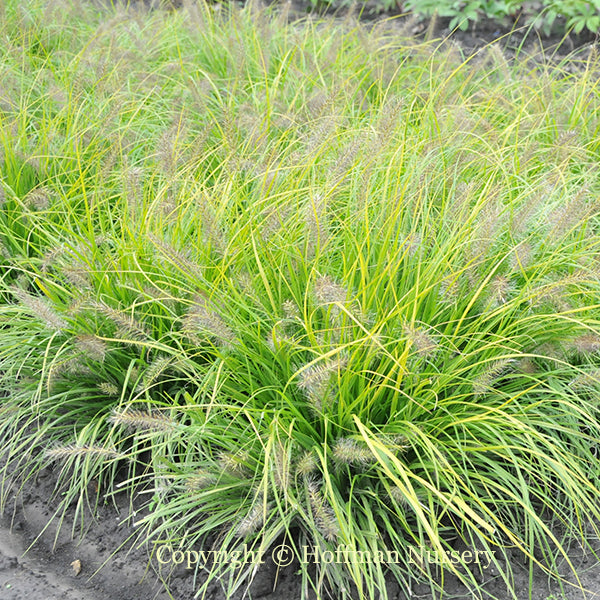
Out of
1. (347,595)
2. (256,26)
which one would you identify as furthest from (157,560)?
(256,26)

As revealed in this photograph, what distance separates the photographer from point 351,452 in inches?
78.3

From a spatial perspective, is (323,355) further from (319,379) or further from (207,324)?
(207,324)

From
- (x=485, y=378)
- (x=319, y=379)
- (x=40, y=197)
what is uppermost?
(x=40, y=197)

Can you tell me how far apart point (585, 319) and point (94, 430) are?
1.86m

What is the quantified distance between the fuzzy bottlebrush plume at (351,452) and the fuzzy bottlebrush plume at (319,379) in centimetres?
14

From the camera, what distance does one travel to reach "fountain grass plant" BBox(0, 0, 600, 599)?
7.00 feet

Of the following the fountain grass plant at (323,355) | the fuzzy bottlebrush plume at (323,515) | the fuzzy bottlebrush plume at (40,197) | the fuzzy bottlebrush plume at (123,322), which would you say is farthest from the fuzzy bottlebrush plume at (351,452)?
the fuzzy bottlebrush plume at (40,197)

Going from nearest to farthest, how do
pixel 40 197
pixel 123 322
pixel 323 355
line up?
pixel 323 355 → pixel 123 322 → pixel 40 197

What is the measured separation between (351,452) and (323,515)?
0.20 meters

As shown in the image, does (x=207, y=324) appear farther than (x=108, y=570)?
No

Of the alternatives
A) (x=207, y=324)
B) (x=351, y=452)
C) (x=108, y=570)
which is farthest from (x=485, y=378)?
(x=108, y=570)

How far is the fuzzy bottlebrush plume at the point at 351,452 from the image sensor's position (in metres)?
1.99

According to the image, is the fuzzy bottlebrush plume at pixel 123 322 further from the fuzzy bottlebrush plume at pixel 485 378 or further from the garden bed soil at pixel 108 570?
the fuzzy bottlebrush plume at pixel 485 378

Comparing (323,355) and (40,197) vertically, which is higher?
(40,197)
